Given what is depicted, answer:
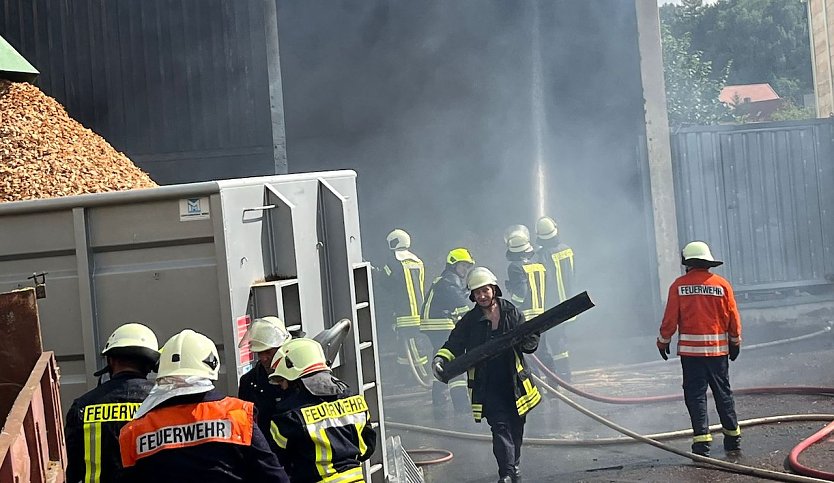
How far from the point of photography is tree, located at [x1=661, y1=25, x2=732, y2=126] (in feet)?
140

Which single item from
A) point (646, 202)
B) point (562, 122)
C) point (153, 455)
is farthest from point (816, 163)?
point (153, 455)

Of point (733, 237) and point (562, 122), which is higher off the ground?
point (562, 122)

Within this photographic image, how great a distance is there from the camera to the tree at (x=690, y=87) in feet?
140

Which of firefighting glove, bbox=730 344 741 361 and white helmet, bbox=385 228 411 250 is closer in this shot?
firefighting glove, bbox=730 344 741 361

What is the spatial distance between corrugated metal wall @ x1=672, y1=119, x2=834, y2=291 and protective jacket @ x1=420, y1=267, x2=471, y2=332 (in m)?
4.76

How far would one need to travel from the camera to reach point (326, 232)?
5.35 m

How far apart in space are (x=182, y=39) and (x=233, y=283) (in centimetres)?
711

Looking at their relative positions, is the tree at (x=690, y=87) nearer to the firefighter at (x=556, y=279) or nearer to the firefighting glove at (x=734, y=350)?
the firefighter at (x=556, y=279)


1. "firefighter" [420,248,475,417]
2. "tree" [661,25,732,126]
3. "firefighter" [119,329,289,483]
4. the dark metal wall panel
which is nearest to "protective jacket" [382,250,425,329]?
"firefighter" [420,248,475,417]

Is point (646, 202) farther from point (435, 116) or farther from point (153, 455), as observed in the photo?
point (153, 455)

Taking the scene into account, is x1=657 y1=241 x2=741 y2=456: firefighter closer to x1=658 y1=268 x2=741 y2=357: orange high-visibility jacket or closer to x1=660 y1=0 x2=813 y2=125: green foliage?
x1=658 y1=268 x2=741 y2=357: orange high-visibility jacket

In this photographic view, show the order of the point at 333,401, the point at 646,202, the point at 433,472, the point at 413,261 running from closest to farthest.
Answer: the point at 333,401, the point at 433,472, the point at 413,261, the point at 646,202

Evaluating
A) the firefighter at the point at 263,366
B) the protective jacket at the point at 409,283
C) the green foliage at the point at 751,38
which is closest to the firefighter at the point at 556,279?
the protective jacket at the point at 409,283

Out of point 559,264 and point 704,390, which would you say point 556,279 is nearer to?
point 559,264
